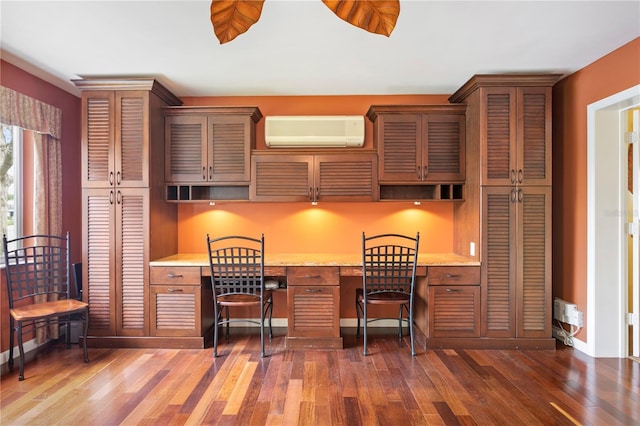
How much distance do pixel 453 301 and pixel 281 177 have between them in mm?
2065

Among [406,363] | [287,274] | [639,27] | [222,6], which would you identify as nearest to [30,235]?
[287,274]

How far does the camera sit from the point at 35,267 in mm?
2986

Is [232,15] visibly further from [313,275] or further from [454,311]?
[454,311]

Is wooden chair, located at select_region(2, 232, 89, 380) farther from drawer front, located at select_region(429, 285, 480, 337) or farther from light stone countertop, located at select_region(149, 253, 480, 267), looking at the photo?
drawer front, located at select_region(429, 285, 480, 337)

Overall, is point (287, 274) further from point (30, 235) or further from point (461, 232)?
point (30, 235)

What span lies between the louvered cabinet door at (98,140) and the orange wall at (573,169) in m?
4.34

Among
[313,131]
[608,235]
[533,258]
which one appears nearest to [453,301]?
[533,258]

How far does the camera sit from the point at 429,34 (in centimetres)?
252

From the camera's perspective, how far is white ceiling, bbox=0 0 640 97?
7.29ft

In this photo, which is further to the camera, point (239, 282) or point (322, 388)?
point (239, 282)

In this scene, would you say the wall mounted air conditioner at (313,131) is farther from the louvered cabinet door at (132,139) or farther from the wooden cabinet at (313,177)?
the louvered cabinet door at (132,139)

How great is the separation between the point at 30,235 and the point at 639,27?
5317mm

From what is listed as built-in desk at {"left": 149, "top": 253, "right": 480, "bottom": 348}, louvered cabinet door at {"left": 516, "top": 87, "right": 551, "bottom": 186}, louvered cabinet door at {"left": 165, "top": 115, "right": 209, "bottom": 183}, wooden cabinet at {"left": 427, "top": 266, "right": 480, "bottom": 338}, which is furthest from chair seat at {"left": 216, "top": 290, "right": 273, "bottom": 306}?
louvered cabinet door at {"left": 516, "top": 87, "right": 551, "bottom": 186}

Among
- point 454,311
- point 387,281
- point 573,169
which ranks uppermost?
point 573,169
